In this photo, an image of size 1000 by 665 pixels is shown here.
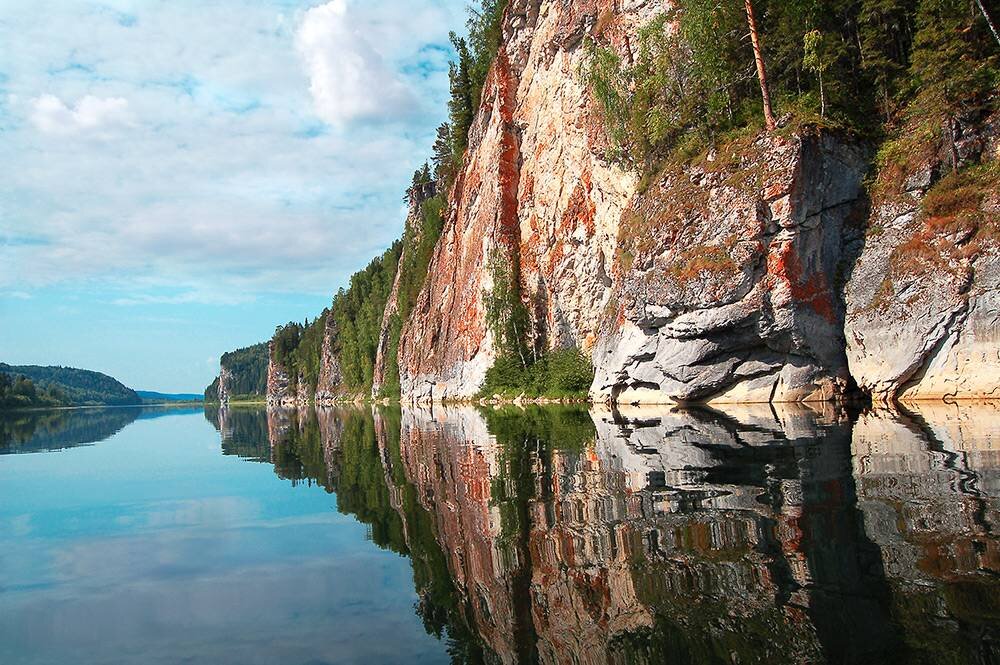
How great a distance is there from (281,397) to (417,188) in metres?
85.7

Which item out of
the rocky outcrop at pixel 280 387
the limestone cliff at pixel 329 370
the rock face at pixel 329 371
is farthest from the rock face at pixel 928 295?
the rocky outcrop at pixel 280 387

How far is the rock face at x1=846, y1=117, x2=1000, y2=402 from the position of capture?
837 inches

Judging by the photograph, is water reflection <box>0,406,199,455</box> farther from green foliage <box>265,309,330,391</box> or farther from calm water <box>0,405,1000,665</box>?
green foliage <box>265,309,330,391</box>

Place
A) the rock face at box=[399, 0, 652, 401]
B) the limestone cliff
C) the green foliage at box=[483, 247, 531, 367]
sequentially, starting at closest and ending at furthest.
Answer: the rock face at box=[399, 0, 652, 401], the green foliage at box=[483, 247, 531, 367], the limestone cliff

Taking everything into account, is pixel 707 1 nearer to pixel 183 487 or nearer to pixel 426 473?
pixel 426 473

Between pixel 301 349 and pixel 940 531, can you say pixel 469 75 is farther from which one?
pixel 301 349

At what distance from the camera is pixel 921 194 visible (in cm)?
2525

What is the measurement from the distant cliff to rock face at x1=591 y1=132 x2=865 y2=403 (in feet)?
0.28

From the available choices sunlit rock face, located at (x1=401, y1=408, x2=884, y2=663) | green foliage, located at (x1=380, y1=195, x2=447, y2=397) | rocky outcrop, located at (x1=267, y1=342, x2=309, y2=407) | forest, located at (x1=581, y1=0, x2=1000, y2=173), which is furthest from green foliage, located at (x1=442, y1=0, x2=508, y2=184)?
rocky outcrop, located at (x1=267, y1=342, x2=309, y2=407)

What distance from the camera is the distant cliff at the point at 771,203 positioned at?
2347 centimetres

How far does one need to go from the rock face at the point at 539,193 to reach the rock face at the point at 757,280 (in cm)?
1090

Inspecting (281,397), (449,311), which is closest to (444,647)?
(449,311)

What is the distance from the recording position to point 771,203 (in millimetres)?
26703

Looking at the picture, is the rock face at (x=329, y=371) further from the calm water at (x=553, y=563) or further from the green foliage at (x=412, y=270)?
the calm water at (x=553, y=563)
